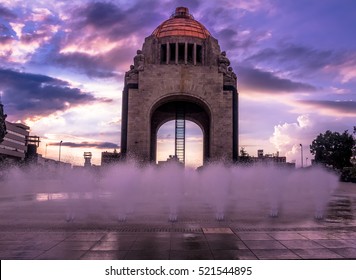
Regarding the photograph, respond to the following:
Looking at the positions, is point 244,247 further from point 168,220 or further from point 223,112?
point 223,112

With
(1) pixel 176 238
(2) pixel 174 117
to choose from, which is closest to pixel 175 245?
(1) pixel 176 238

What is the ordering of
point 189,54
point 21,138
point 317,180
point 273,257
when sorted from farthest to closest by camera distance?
point 21,138, point 189,54, point 317,180, point 273,257

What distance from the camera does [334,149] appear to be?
66.7 metres

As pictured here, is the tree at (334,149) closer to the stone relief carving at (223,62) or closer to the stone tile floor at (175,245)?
the stone relief carving at (223,62)

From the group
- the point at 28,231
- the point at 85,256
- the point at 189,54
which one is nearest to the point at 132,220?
the point at 28,231

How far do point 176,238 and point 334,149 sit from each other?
2512 inches

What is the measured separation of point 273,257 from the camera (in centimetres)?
742

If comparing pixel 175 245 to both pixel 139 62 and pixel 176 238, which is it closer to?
pixel 176 238

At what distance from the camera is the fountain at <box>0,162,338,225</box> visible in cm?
1412

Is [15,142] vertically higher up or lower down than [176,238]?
higher up

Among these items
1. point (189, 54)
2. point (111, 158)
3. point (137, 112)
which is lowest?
point (111, 158)

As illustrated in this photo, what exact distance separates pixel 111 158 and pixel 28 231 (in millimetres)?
28632

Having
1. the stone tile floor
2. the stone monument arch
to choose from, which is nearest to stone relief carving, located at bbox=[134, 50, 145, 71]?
the stone monument arch
